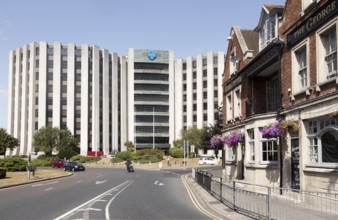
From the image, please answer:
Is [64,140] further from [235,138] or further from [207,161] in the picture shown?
[235,138]

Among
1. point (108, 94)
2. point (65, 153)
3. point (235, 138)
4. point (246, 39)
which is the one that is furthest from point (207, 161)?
point (108, 94)

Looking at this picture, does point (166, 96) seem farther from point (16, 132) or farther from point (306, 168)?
point (306, 168)

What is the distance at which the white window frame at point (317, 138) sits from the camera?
1355cm

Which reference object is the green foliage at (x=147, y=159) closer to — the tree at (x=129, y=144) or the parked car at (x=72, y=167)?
the parked car at (x=72, y=167)

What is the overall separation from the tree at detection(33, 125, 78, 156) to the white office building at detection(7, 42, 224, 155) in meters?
15.8

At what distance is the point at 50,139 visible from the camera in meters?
92.9

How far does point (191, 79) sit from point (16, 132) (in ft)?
184

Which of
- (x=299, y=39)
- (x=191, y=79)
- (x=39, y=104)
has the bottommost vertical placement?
(x=299, y=39)

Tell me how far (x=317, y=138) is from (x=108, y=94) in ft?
353

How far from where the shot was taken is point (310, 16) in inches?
573

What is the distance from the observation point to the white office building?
368ft

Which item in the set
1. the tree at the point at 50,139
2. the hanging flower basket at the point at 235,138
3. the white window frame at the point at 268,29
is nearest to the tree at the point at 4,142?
the tree at the point at 50,139

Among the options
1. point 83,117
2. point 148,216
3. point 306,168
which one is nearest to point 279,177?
point 306,168

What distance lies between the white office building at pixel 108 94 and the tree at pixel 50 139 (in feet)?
51.9
